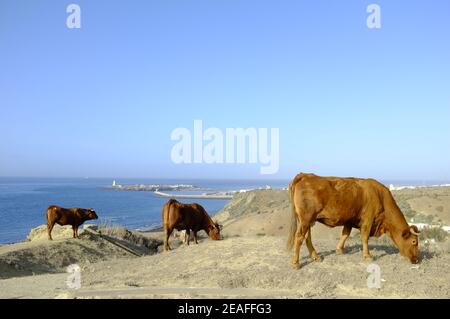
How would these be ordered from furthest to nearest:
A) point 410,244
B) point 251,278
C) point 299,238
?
point 410,244
point 299,238
point 251,278

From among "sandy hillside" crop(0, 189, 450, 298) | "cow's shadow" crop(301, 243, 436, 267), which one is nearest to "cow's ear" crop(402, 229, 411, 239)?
"sandy hillside" crop(0, 189, 450, 298)

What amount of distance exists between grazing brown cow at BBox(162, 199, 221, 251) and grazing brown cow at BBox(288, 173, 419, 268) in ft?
22.5

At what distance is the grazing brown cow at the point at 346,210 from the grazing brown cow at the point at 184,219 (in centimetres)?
686

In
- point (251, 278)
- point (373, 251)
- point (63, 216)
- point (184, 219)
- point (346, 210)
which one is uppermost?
point (346, 210)

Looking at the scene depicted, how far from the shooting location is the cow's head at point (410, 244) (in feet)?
37.1

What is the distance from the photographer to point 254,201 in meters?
66.6

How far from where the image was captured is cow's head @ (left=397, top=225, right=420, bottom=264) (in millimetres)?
11320

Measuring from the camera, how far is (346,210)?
11.0 meters

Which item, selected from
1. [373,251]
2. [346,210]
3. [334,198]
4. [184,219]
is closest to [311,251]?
[346,210]

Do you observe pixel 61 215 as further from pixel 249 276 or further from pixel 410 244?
pixel 410 244

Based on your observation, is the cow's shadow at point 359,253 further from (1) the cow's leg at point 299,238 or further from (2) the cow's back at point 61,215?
(2) the cow's back at point 61,215

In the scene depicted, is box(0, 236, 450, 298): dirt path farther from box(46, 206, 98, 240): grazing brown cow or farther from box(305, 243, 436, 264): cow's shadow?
box(46, 206, 98, 240): grazing brown cow

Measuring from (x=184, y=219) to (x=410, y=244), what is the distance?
9.05 metres
